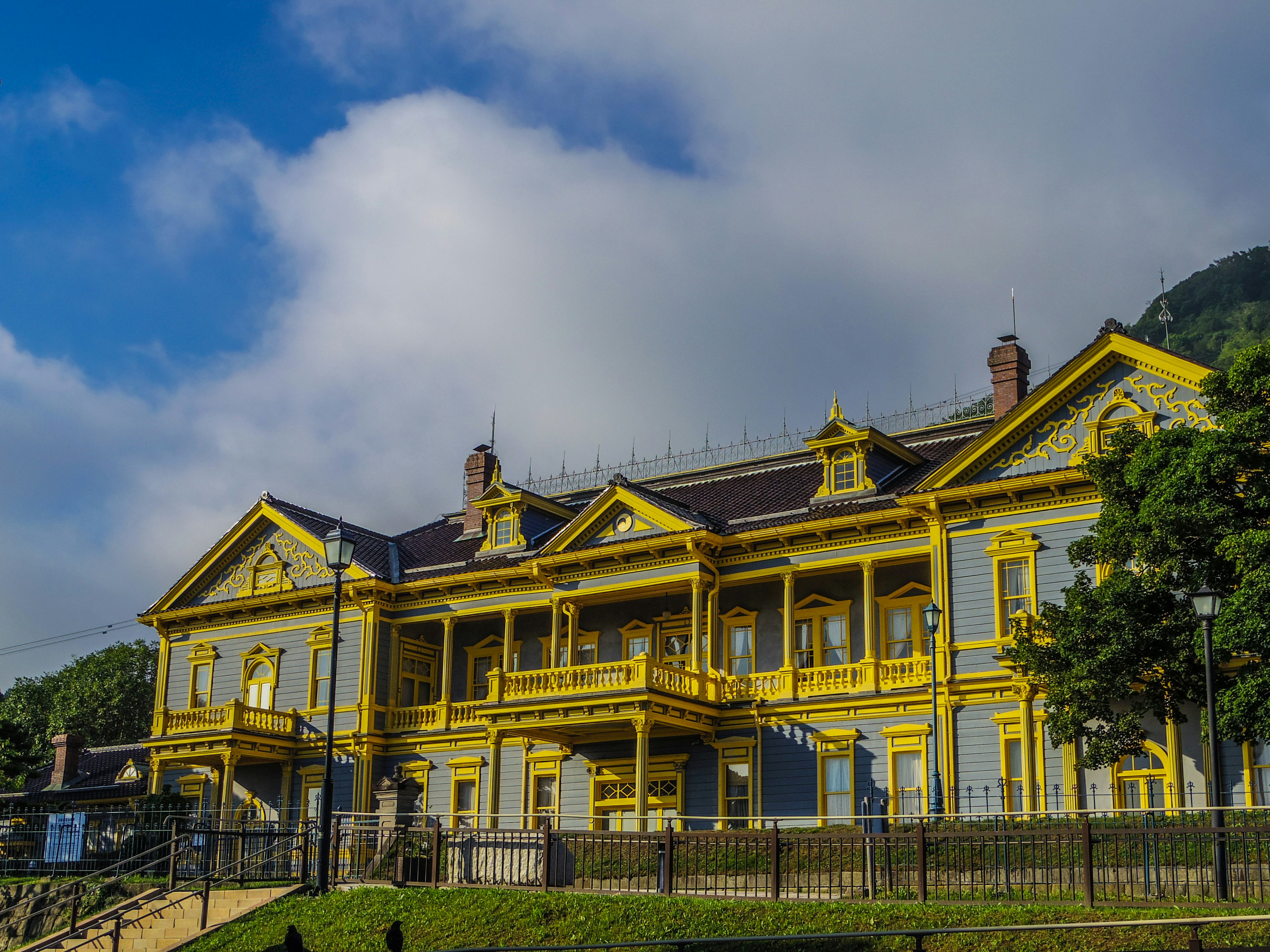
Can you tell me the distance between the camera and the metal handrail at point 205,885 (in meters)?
25.9

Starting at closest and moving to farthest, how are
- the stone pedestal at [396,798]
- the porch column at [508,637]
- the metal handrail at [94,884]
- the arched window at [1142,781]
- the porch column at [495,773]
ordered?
the metal handrail at [94,884] → the stone pedestal at [396,798] → the arched window at [1142,781] → the porch column at [495,773] → the porch column at [508,637]

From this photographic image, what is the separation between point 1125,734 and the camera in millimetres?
26953

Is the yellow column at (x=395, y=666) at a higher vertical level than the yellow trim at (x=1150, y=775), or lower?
higher

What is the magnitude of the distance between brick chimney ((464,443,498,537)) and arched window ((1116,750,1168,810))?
76.3 ft

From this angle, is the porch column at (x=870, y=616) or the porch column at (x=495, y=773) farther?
the porch column at (x=495, y=773)

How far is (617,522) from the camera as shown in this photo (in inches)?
1517

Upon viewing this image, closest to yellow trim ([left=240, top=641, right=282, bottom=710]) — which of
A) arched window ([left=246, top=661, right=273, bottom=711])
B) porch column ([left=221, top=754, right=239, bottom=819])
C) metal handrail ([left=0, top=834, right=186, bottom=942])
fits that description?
arched window ([left=246, top=661, right=273, bottom=711])

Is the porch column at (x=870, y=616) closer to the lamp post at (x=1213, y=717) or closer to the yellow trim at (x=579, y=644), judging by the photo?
the yellow trim at (x=579, y=644)

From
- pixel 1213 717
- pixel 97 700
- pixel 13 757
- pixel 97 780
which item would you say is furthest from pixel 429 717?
pixel 97 700

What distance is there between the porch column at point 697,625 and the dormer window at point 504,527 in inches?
304

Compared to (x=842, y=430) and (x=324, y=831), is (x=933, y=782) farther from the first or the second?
(x=324, y=831)

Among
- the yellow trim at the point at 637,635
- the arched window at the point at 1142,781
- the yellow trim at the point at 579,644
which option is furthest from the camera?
the yellow trim at the point at 579,644

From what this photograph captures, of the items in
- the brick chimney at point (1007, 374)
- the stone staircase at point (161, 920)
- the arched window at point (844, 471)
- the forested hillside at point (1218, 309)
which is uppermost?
the forested hillside at point (1218, 309)

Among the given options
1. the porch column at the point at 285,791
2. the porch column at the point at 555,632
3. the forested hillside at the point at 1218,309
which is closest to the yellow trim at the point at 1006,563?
the porch column at the point at 555,632
